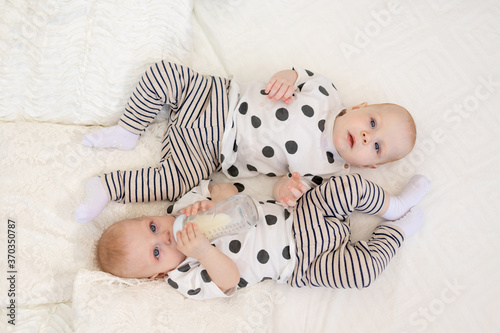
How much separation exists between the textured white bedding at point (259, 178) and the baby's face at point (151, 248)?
52 millimetres

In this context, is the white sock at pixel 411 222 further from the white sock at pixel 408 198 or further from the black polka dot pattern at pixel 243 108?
the black polka dot pattern at pixel 243 108

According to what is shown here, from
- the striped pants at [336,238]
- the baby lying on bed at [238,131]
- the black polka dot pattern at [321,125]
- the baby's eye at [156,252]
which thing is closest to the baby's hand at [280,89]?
the baby lying on bed at [238,131]

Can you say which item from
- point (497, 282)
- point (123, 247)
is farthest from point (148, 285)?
point (497, 282)

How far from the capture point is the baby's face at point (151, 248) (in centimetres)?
128

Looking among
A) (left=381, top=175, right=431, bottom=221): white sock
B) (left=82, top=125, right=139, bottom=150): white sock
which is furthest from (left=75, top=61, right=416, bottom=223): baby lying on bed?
(left=381, top=175, right=431, bottom=221): white sock

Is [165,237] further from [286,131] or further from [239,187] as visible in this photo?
[286,131]

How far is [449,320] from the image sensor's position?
1.31m

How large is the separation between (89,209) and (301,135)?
77 centimetres

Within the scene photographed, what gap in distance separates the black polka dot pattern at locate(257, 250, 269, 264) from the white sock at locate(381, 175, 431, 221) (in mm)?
450

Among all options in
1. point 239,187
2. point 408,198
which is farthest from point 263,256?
point 408,198

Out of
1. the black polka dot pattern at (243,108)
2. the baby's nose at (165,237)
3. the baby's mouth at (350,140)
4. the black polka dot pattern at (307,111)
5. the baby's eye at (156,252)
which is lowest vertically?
the baby's eye at (156,252)

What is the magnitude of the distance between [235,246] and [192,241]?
0.20 meters

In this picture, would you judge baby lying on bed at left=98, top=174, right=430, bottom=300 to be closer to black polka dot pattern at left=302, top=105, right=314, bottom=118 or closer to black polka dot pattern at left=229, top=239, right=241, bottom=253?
black polka dot pattern at left=229, top=239, right=241, bottom=253

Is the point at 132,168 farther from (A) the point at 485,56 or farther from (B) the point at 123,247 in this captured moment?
(A) the point at 485,56
